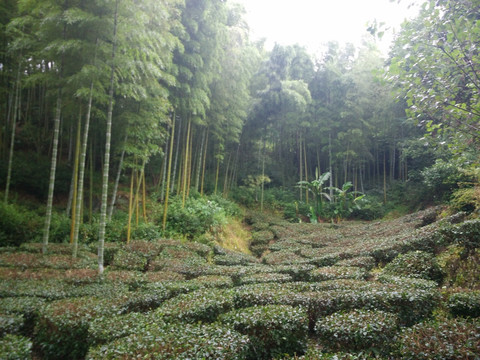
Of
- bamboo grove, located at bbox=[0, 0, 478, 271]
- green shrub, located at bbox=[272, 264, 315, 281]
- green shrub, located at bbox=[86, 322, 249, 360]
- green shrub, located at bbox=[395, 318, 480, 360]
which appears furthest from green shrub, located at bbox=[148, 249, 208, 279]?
green shrub, located at bbox=[395, 318, 480, 360]

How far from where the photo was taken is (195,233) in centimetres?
832

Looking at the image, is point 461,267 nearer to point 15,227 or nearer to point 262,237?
point 262,237

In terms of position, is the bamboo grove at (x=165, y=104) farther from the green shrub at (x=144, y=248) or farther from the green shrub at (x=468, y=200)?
the green shrub at (x=468, y=200)

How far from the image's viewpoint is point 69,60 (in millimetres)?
5551

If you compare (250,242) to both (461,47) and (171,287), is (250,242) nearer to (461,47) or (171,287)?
(171,287)

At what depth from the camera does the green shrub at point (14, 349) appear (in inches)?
86.8

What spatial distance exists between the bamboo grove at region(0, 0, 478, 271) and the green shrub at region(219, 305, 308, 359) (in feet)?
8.00

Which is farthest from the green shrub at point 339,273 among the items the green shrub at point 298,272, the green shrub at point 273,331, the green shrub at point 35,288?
the green shrub at point 35,288

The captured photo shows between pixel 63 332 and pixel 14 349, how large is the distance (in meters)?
0.56

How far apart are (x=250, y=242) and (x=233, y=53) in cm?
668

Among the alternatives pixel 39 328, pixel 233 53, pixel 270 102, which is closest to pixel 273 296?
pixel 39 328

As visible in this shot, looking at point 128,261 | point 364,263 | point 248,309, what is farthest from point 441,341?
point 128,261

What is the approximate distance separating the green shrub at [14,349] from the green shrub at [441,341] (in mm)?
2800

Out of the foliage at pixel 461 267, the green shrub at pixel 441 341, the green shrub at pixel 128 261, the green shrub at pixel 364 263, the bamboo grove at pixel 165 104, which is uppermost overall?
the bamboo grove at pixel 165 104
